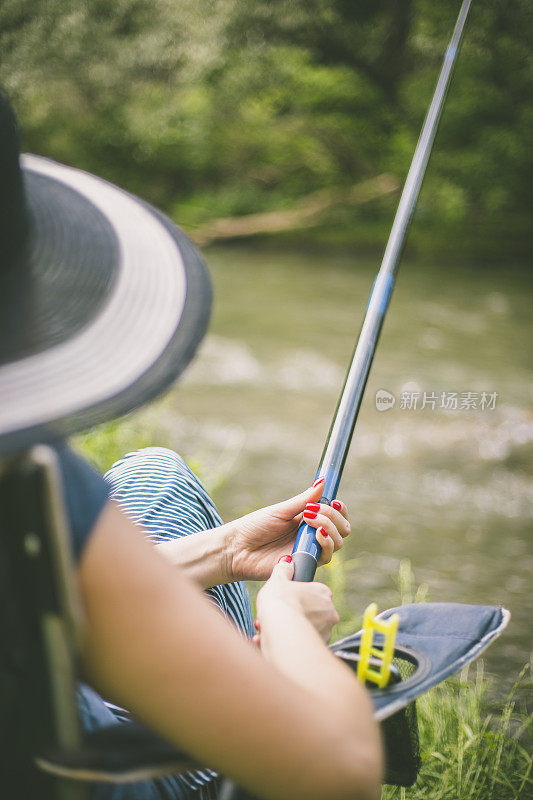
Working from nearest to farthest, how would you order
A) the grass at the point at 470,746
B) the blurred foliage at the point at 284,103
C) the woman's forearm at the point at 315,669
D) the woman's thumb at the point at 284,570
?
the woman's forearm at the point at 315,669
the woman's thumb at the point at 284,570
the grass at the point at 470,746
the blurred foliage at the point at 284,103

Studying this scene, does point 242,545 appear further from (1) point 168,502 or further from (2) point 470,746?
(2) point 470,746

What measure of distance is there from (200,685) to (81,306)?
0.31 meters

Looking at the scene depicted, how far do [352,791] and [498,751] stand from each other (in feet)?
3.29

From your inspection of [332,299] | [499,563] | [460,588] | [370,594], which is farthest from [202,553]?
[332,299]

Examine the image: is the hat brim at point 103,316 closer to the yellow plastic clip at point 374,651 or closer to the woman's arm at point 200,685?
the woman's arm at point 200,685

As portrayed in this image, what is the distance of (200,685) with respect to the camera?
23.5 inches

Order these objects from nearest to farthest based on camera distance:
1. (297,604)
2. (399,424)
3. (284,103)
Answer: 1. (297,604)
2. (399,424)
3. (284,103)

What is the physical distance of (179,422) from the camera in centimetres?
418

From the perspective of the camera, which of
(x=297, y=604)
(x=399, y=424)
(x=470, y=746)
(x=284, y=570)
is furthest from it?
(x=399, y=424)

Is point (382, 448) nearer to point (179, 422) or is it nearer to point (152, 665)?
point (179, 422)

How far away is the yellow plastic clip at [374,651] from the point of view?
0.79 metres

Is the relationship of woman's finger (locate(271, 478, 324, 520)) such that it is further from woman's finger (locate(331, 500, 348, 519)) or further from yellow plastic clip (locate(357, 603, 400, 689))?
yellow plastic clip (locate(357, 603, 400, 689))

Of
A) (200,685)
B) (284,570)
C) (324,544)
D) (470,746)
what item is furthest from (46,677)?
A: (470,746)

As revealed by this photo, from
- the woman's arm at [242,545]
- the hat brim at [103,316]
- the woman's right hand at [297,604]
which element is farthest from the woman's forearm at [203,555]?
the hat brim at [103,316]
